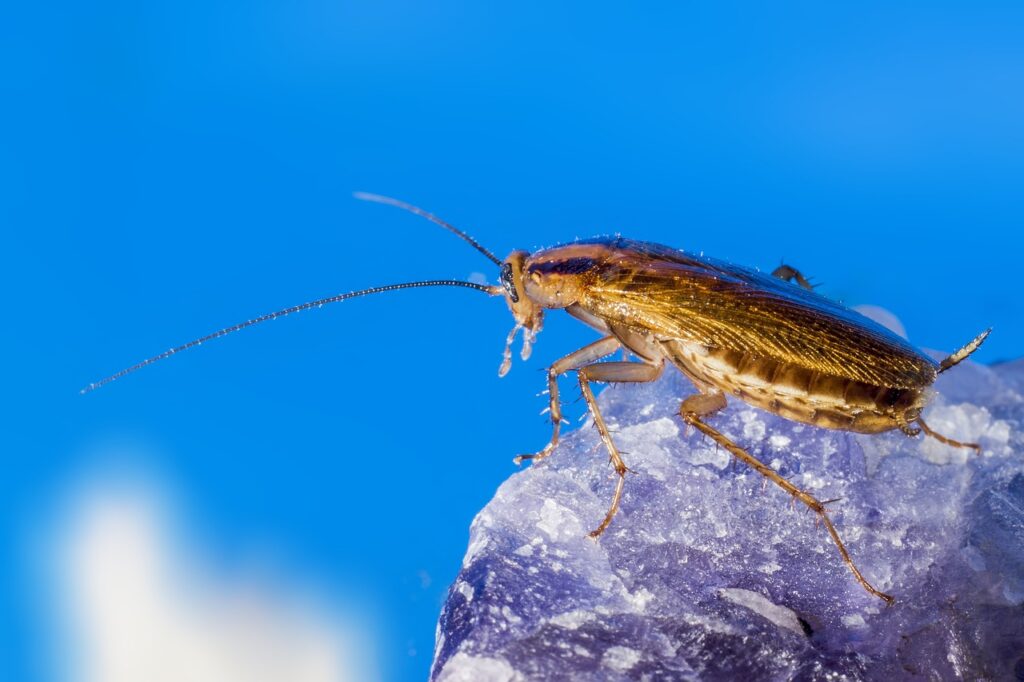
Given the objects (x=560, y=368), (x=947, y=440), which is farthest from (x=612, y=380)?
(x=947, y=440)

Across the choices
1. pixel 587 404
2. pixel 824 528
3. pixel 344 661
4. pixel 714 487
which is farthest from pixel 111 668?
pixel 824 528

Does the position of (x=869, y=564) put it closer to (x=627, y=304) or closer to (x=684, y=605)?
(x=684, y=605)

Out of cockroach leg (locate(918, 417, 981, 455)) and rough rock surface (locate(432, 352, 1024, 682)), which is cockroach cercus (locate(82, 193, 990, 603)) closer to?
cockroach leg (locate(918, 417, 981, 455))

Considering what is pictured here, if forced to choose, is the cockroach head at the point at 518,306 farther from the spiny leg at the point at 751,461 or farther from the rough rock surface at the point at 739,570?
the spiny leg at the point at 751,461

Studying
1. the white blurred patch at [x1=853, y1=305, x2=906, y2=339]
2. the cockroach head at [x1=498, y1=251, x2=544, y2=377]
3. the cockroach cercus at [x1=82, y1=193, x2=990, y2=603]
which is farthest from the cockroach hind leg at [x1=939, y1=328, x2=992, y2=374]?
the cockroach head at [x1=498, y1=251, x2=544, y2=377]

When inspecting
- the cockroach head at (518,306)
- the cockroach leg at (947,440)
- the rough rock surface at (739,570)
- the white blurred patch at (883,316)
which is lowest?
the rough rock surface at (739,570)

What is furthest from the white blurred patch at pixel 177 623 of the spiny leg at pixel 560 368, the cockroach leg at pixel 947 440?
the cockroach leg at pixel 947 440
